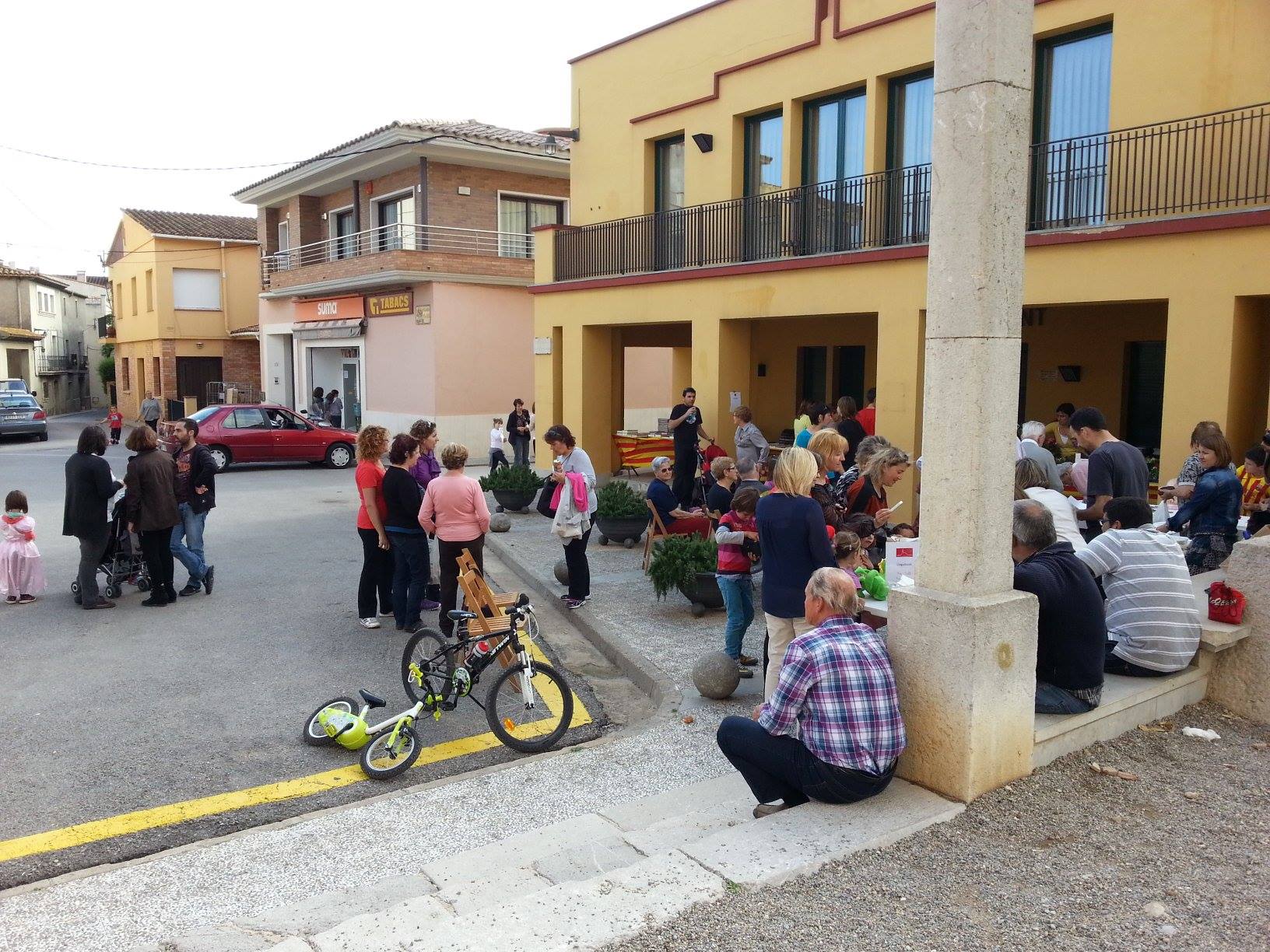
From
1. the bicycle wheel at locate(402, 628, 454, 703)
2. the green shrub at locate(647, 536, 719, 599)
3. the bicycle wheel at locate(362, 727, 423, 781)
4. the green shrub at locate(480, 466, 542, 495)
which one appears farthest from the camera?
the green shrub at locate(480, 466, 542, 495)

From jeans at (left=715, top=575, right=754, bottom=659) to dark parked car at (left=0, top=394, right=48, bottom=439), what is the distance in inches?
1283

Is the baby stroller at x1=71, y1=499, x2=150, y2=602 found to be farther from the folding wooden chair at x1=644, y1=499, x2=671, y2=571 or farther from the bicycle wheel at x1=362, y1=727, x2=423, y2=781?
the bicycle wheel at x1=362, y1=727, x2=423, y2=781

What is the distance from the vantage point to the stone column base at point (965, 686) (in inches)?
171

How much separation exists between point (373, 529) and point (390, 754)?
3.42 m

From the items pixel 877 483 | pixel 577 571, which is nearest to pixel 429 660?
pixel 577 571

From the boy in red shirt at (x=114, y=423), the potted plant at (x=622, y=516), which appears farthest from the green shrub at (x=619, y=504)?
the boy in red shirt at (x=114, y=423)

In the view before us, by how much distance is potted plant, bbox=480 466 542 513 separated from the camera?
51.0ft

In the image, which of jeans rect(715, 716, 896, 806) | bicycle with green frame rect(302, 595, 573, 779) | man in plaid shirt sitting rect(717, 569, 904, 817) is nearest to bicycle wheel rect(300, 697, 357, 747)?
bicycle with green frame rect(302, 595, 573, 779)

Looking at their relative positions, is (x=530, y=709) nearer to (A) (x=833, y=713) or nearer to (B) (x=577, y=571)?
(A) (x=833, y=713)

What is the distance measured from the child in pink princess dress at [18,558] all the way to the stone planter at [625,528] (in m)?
6.07

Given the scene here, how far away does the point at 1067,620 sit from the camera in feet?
16.2

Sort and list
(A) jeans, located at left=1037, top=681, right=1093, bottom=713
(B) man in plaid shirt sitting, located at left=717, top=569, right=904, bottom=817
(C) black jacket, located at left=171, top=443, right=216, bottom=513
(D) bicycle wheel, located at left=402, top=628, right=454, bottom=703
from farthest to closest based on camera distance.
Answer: (C) black jacket, located at left=171, top=443, right=216, bottom=513, (D) bicycle wheel, located at left=402, top=628, right=454, bottom=703, (A) jeans, located at left=1037, top=681, right=1093, bottom=713, (B) man in plaid shirt sitting, located at left=717, top=569, right=904, bottom=817

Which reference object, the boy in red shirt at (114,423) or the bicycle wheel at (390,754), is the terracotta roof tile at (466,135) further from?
the bicycle wheel at (390,754)

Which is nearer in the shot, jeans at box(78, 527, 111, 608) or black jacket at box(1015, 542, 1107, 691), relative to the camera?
black jacket at box(1015, 542, 1107, 691)
